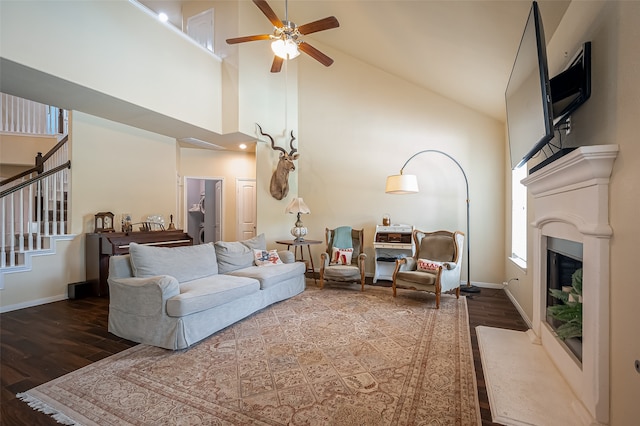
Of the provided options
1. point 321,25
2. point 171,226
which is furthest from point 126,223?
point 321,25

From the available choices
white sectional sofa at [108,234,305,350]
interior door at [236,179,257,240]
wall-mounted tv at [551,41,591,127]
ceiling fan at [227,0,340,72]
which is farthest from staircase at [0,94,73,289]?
wall-mounted tv at [551,41,591,127]

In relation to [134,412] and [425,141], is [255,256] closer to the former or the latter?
[134,412]

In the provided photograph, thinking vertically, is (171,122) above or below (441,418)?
above

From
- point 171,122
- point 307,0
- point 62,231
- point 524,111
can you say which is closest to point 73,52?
point 171,122

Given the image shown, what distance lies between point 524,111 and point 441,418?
2249mm

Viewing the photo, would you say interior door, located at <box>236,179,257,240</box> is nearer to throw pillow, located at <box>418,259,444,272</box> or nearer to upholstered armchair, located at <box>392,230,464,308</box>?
upholstered armchair, located at <box>392,230,464,308</box>

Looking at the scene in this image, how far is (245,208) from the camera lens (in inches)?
275

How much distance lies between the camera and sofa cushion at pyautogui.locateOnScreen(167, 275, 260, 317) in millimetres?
2553

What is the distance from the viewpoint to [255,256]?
13.7 feet

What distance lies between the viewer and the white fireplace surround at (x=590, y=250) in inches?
60.4

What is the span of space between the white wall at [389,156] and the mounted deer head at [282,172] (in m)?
0.40

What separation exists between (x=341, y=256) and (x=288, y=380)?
9.70ft

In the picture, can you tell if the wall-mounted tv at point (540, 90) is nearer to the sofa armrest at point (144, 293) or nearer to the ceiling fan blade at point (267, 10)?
the ceiling fan blade at point (267, 10)

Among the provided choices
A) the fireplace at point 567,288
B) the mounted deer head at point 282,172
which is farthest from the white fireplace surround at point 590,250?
the mounted deer head at point 282,172
